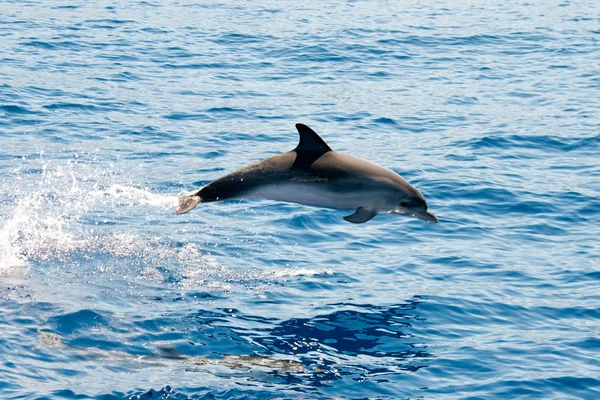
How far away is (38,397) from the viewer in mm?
10109

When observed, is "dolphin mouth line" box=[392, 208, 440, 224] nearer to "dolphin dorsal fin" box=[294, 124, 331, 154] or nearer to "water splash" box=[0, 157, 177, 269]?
"dolphin dorsal fin" box=[294, 124, 331, 154]

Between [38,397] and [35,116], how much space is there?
13813 mm

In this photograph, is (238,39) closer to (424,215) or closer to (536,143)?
(536,143)

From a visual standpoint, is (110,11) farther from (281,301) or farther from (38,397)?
(38,397)

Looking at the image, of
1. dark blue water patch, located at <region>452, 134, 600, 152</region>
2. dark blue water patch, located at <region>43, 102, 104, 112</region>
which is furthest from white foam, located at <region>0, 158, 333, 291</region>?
dark blue water patch, located at <region>452, 134, 600, 152</region>

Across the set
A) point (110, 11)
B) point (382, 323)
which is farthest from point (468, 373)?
point (110, 11)

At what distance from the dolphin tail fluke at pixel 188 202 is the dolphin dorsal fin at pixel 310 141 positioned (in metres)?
1.46

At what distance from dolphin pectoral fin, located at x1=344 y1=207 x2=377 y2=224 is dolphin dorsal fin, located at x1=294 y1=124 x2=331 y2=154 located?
0.90m

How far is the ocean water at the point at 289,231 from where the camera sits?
11289 mm

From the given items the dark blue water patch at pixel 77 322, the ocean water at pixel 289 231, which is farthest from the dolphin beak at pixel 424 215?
the dark blue water patch at pixel 77 322

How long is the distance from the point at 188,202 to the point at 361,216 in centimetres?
223

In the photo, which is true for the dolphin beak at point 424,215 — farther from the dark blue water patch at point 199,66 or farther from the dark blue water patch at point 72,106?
the dark blue water patch at point 199,66

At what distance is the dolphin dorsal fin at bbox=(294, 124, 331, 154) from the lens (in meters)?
A: 12.5

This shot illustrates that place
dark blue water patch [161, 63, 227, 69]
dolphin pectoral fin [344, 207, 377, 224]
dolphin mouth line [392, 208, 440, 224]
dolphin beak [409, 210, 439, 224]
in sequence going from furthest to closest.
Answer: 1. dark blue water patch [161, 63, 227, 69]
2. dolphin beak [409, 210, 439, 224]
3. dolphin mouth line [392, 208, 440, 224]
4. dolphin pectoral fin [344, 207, 377, 224]
